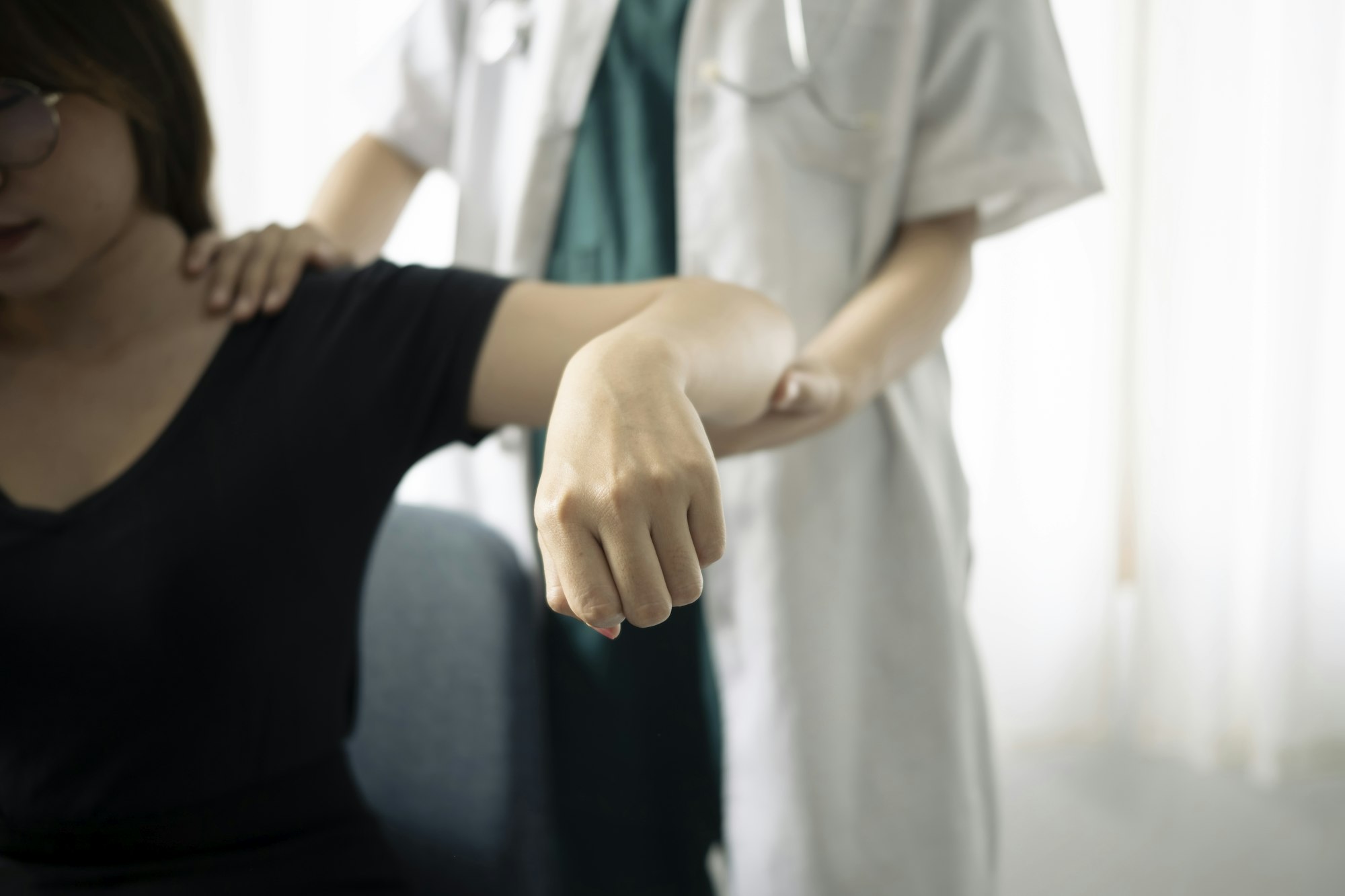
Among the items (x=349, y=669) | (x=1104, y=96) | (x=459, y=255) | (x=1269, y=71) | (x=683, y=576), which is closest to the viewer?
(x=683, y=576)

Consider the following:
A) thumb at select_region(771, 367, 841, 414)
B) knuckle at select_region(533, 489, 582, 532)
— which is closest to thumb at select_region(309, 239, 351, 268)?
thumb at select_region(771, 367, 841, 414)

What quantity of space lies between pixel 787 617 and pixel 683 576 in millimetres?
436

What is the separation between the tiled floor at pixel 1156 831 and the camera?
3.10ft

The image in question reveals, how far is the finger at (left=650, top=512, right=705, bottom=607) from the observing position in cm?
30

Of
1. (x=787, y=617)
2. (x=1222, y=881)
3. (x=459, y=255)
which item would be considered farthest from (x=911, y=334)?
(x=1222, y=881)

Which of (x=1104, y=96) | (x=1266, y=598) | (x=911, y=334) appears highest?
(x=1104, y=96)

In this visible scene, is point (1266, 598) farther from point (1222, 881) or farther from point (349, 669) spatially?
point (349, 669)

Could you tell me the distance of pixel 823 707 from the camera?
729mm

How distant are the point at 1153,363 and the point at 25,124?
1.23m

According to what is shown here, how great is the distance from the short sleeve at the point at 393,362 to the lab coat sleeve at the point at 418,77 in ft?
1.07

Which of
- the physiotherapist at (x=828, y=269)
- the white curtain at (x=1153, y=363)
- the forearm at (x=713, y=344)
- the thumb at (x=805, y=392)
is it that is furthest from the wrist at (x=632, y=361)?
the white curtain at (x=1153, y=363)

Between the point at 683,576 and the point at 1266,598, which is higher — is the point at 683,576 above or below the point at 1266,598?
above

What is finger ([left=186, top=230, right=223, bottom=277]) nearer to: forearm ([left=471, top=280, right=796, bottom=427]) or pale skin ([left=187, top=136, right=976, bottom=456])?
pale skin ([left=187, top=136, right=976, bottom=456])

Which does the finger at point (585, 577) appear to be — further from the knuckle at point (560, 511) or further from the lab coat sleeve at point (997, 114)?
the lab coat sleeve at point (997, 114)
